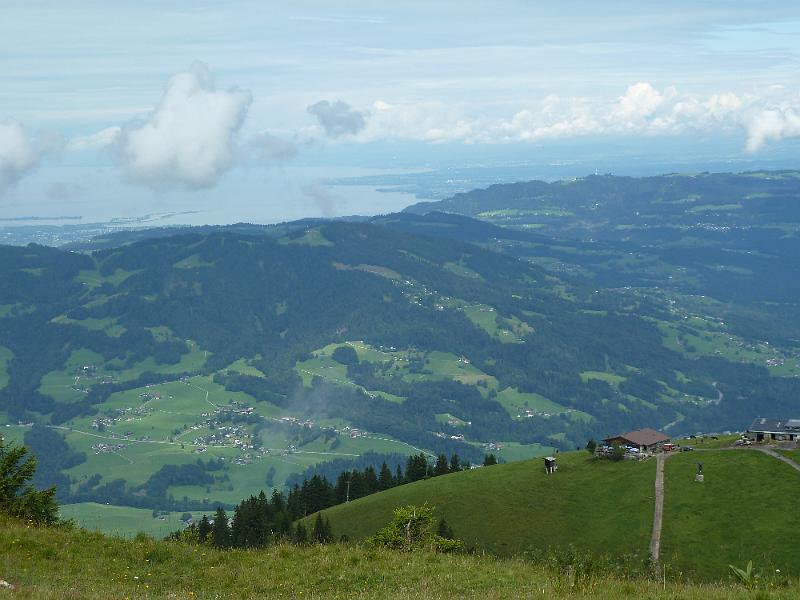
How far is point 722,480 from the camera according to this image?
272 feet

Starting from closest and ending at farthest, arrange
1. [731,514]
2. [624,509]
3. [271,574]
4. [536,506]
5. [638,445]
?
1. [271,574]
2. [731,514]
3. [624,509]
4. [536,506]
5. [638,445]

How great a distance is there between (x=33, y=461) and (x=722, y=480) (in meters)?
67.4

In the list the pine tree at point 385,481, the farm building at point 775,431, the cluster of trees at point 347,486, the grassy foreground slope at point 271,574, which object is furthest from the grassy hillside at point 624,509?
the grassy foreground slope at point 271,574

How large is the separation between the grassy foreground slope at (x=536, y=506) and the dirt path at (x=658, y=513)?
1.97ft

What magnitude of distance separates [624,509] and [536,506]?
9.59 metres

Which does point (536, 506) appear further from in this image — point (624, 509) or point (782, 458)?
point (782, 458)

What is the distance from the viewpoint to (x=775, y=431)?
98.1 metres

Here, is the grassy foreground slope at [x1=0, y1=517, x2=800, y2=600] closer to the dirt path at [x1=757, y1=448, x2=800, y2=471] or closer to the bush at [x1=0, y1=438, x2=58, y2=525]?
the bush at [x1=0, y1=438, x2=58, y2=525]

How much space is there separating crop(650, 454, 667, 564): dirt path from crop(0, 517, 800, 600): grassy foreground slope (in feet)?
157

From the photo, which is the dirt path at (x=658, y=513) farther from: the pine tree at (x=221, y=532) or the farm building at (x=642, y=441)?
the pine tree at (x=221, y=532)

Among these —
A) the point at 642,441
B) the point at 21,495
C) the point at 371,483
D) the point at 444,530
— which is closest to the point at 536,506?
the point at 444,530

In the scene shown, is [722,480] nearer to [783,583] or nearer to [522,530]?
[522,530]

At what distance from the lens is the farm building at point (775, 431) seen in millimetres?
95688

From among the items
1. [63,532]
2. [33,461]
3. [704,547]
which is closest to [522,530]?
[704,547]
